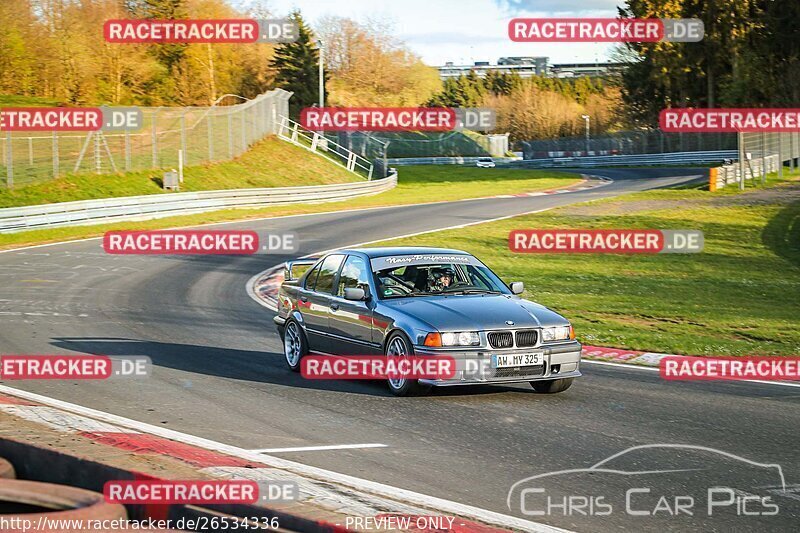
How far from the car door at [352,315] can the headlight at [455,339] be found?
112 cm

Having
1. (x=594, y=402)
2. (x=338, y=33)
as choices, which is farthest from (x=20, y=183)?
(x=338, y=33)

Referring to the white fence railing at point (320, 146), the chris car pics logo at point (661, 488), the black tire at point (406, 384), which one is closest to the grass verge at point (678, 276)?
the black tire at point (406, 384)

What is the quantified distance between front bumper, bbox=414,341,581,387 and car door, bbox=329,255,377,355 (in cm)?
119

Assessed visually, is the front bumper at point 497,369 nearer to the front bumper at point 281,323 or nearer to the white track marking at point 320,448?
the white track marking at point 320,448

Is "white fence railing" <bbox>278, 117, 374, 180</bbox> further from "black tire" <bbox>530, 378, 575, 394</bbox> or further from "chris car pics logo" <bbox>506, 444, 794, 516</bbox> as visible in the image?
"chris car pics logo" <bbox>506, 444, 794, 516</bbox>

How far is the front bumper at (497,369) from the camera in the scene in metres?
10.1

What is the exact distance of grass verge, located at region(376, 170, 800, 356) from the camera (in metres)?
16.1

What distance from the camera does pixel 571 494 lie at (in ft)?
22.4

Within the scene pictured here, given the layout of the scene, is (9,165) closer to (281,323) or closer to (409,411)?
(281,323)

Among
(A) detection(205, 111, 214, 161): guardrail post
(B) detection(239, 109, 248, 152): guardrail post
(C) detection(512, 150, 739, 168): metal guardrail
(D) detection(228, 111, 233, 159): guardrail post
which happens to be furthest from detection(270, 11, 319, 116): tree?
(A) detection(205, 111, 214, 161): guardrail post

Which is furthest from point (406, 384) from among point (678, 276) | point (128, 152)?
point (128, 152)

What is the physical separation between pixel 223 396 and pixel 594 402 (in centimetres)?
379

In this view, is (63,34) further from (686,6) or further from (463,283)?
(463,283)

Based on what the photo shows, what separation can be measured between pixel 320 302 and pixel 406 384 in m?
2.30
